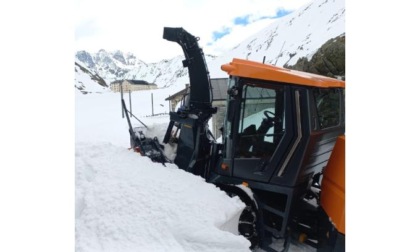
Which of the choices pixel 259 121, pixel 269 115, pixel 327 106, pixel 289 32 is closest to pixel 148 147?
pixel 259 121

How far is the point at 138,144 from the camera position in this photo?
18.3ft

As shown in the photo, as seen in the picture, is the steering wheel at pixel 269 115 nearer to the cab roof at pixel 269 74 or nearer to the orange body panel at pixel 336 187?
the cab roof at pixel 269 74

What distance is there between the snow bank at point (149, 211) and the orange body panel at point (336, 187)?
0.96 metres

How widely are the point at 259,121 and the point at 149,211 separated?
5.05 ft

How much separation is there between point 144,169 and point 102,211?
0.98 metres

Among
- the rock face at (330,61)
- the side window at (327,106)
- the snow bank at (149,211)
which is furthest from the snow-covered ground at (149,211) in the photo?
the rock face at (330,61)

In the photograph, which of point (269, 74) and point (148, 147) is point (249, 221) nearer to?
point (269, 74)

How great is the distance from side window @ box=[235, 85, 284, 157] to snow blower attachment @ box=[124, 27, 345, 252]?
11 millimetres

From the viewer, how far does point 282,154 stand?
3594 millimetres

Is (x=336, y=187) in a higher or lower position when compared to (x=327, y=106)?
lower

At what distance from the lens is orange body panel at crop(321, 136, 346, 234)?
3254mm

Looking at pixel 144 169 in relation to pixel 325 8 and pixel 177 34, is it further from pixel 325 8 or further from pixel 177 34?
pixel 325 8

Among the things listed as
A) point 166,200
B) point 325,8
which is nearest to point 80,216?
point 166,200

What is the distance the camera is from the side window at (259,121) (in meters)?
3.58
